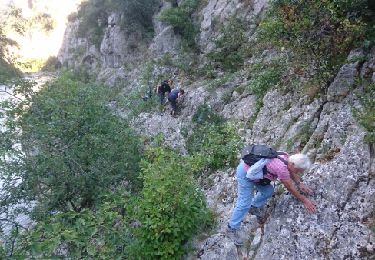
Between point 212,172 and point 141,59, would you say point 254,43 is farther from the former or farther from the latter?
point 141,59

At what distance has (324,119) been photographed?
26.9ft

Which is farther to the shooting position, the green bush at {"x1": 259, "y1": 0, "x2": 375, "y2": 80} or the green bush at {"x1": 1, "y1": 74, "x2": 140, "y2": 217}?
the green bush at {"x1": 1, "y1": 74, "x2": 140, "y2": 217}

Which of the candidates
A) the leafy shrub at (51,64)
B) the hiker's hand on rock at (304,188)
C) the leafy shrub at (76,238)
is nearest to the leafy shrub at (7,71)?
the leafy shrub at (76,238)

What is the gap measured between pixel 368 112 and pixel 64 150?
7.35 m

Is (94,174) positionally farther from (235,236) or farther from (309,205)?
(309,205)

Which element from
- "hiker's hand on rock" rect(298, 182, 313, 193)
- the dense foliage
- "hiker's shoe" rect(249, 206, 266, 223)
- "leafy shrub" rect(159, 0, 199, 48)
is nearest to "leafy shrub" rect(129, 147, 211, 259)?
the dense foliage

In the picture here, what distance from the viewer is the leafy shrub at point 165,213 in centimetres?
680

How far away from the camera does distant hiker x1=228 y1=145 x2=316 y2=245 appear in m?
5.81

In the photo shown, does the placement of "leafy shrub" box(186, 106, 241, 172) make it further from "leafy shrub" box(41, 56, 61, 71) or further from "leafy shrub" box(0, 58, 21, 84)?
→ "leafy shrub" box(41, 56, 61, 71)

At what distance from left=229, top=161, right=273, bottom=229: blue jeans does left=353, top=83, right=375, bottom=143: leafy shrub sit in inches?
78.2

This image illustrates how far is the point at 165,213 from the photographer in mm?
6922

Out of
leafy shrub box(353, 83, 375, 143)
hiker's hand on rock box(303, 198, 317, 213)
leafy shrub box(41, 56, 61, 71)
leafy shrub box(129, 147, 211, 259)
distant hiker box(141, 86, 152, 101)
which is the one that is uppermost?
leafy shrub box(41, 56, 61, 71)

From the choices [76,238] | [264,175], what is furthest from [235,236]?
[76,238]

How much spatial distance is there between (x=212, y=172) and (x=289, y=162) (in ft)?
12.9
